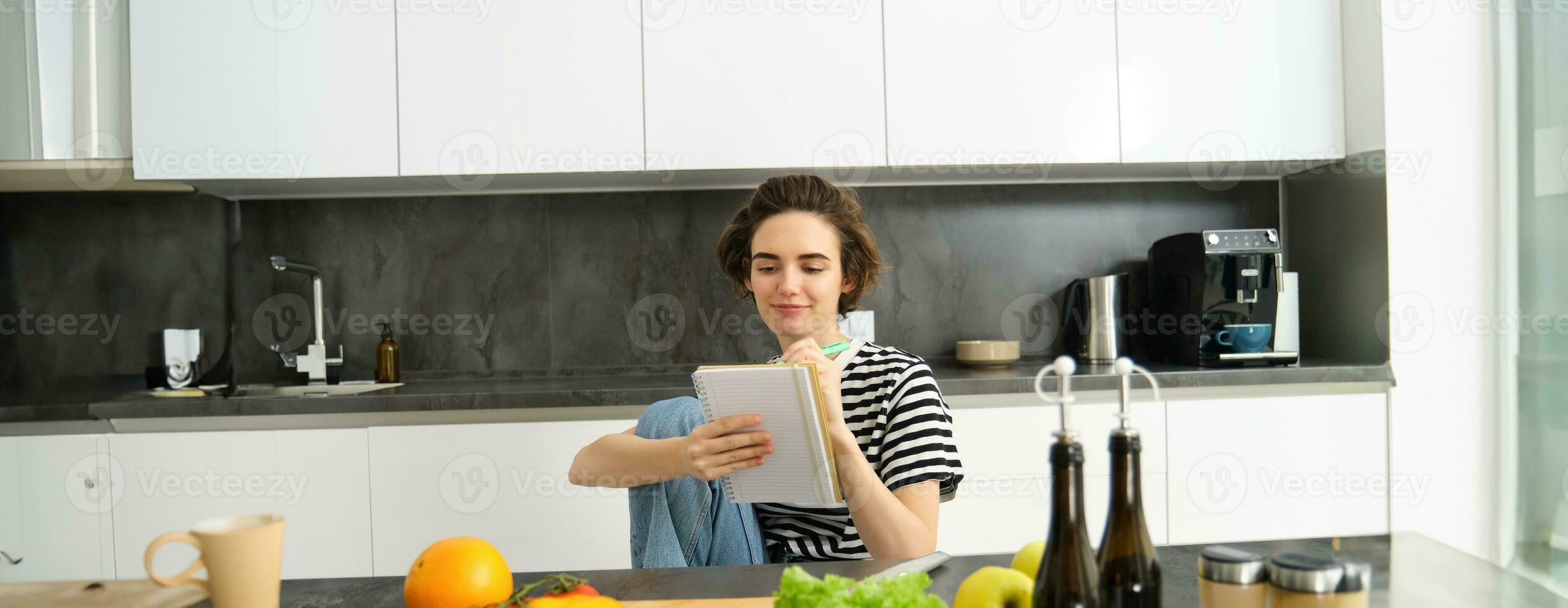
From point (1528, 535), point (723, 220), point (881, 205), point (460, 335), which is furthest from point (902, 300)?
point (1528, 535)

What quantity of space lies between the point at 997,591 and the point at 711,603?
11.6 inches

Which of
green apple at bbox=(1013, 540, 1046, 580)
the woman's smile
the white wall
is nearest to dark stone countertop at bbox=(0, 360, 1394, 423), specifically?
the white wall

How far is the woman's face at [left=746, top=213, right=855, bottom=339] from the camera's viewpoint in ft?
4.64

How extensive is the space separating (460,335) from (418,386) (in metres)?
0.28

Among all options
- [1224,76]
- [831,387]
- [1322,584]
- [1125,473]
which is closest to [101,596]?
[831,387]

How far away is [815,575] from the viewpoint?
37.6 inches

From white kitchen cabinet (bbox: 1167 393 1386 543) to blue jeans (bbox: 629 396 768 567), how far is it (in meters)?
1.38

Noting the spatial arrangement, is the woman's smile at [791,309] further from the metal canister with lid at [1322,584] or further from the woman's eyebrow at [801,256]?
the metal canister with lid at [1322,584]

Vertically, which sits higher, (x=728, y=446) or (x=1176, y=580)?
(x=728, y=446)

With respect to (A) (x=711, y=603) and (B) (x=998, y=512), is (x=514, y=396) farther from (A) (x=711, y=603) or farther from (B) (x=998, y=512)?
(A) (x=711, y=603)

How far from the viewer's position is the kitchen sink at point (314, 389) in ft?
7.77

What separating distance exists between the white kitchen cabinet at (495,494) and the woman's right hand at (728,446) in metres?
1.10

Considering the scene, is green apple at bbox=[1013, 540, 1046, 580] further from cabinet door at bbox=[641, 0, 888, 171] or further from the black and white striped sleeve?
cabinet door at bbox=[641, 0, 888, 171]

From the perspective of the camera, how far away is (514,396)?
2.12 m
